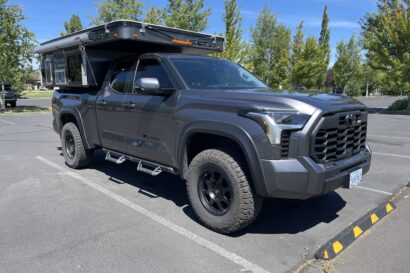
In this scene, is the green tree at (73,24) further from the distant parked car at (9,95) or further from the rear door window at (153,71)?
the rear door window at (153,71)

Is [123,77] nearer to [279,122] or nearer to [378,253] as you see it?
[279,122]

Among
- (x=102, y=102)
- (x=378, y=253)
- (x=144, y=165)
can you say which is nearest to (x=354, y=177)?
(x=378, y=253)

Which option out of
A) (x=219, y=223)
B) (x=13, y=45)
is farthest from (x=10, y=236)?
(x=13, y=45)

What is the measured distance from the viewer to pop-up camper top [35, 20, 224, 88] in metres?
4.80

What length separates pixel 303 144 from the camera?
120 inches

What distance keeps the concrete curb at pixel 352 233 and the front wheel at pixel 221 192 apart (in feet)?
2.38

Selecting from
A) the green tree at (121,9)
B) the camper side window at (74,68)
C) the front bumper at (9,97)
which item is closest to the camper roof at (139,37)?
the camper side window at (74,68)

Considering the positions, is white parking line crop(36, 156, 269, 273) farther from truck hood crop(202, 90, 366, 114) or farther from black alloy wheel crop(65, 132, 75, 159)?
truck hood crop(202, 90, 366, 114)

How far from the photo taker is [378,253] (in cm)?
325

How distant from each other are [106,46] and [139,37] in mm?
959

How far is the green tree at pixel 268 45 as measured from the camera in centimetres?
3228

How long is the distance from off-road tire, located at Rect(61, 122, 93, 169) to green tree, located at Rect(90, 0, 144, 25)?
22989mm

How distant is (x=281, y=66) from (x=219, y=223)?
92.5 feet

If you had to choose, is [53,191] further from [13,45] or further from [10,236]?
[13,45]
